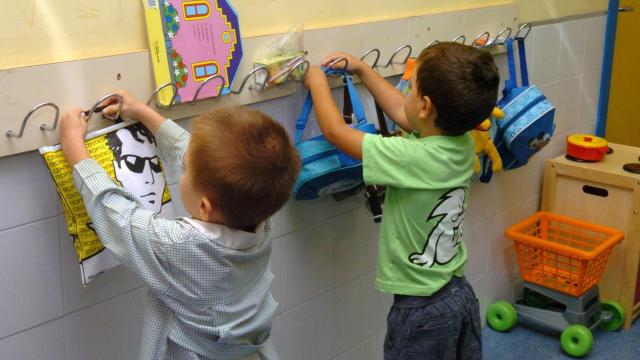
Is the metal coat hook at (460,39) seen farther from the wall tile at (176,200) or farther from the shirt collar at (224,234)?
the shirt collar at (224,234)

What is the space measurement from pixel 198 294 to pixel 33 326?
0.33 metres

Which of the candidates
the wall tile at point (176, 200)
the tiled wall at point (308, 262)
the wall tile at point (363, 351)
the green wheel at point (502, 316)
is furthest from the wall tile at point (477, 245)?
the wall tile at point (176, 200)

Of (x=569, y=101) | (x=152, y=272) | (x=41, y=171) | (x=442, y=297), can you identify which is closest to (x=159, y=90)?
(x=41, y=171)

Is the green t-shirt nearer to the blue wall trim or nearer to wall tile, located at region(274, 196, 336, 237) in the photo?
wall tile, located at region(274, 196, 336, 237)

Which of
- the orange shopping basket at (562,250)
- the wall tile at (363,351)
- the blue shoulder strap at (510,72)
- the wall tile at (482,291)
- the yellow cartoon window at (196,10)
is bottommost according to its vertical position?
the wall tile at (482,291)

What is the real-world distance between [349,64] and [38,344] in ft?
2.77

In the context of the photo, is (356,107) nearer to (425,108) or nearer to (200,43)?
(425,108)

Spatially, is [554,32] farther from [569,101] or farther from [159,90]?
[159,90]

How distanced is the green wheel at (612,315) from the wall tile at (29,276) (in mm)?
1883

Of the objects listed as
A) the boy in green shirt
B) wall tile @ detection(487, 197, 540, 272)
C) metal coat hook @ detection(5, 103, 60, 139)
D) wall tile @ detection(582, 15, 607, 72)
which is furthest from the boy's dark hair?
wall tile @ detection(582, 15, 607, 72)

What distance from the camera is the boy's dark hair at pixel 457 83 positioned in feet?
4.79

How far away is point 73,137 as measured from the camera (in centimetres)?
120

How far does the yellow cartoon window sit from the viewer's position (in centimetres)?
136

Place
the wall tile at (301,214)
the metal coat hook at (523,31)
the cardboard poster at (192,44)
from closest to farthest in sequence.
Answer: the cardboard poster at (192,44)
the wall tile at (301,214)
the metal coat hook at (523,31)
